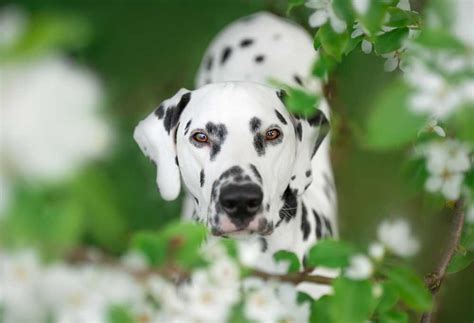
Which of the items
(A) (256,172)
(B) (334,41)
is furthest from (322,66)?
(A) (256,172)

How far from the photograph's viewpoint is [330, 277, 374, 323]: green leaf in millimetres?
1354

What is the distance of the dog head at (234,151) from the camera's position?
2.18 meters

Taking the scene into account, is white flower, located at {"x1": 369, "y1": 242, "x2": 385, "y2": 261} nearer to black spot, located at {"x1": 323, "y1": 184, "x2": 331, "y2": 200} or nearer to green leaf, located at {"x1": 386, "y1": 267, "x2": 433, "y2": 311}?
green leaf, located at {"x1": 386, "y1": 267, "x2": 433, "y2": 311}

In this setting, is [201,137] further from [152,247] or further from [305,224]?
[152,247]

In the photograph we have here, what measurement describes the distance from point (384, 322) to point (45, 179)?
34.8 inches

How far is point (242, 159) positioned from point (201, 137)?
185 millimetres

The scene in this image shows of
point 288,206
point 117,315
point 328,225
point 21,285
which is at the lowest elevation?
point 328,225

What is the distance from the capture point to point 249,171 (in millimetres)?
2164

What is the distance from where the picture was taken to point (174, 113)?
2520mm

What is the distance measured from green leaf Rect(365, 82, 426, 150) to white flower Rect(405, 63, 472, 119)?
0.01m

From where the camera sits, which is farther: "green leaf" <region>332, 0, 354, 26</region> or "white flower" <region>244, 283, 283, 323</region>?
"green leaf" <region>332, 0, 354, 26</region>

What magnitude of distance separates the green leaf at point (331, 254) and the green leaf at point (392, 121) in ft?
1.01

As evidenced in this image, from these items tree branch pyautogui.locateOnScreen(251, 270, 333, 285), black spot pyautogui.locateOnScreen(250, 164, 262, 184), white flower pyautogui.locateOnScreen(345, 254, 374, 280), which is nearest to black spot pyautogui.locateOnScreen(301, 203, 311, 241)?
black spot pyautogui.locateOnScreen(250, 164, 262, 184)

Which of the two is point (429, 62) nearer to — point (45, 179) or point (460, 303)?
point (45, 179)
